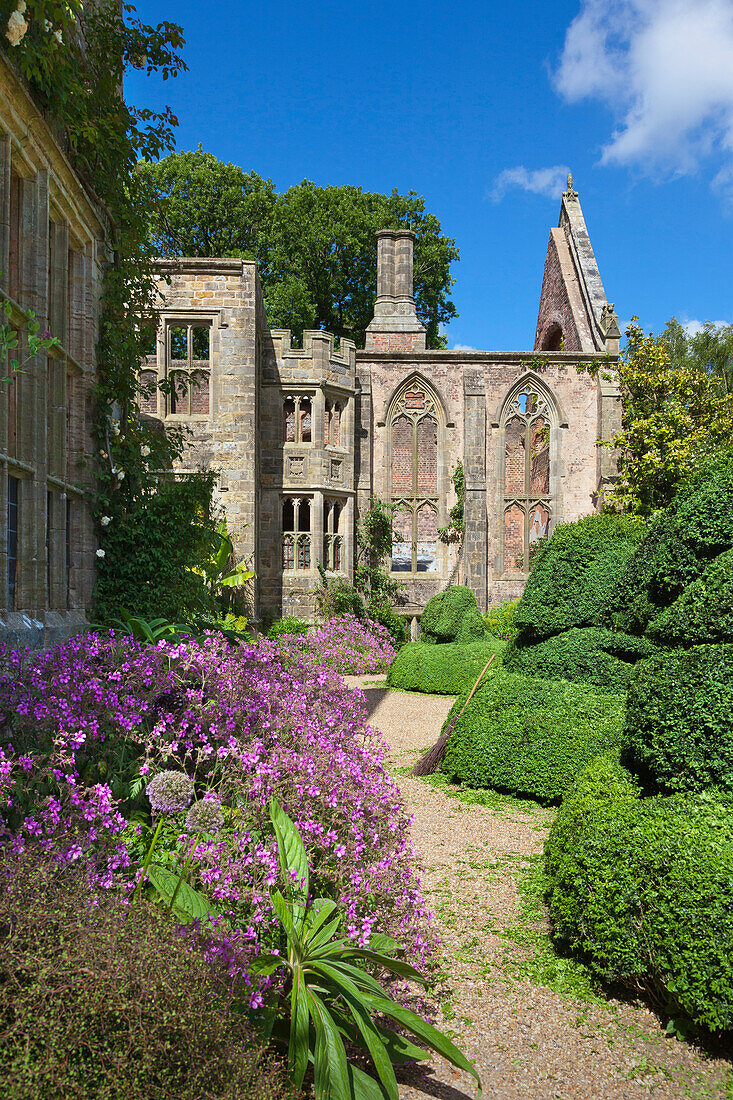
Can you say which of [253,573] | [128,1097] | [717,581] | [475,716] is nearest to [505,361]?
[253,573]

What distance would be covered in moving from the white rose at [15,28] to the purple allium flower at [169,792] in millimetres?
3374

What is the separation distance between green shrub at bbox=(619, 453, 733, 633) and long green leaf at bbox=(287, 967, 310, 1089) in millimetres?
4089

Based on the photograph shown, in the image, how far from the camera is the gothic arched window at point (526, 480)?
19438 mm

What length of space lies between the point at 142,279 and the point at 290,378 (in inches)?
419

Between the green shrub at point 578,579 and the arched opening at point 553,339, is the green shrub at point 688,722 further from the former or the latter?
the arched opening at point 553,339

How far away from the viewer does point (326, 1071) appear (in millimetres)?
2084

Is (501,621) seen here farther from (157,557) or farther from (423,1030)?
(423,1030)

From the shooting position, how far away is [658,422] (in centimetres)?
1859

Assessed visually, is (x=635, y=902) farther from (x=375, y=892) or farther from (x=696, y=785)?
(x=375, y=892)

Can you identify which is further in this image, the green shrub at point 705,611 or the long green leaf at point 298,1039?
the green shrub at point 705,611

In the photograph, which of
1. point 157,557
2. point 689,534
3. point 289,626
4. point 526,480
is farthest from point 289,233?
point 689,534

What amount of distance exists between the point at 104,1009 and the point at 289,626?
14.1 meters

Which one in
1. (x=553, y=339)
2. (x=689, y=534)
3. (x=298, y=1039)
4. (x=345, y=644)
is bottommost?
(x=298, y=1039)

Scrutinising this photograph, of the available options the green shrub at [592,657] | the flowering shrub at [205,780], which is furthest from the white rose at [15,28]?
the green shrub at [592,657]
